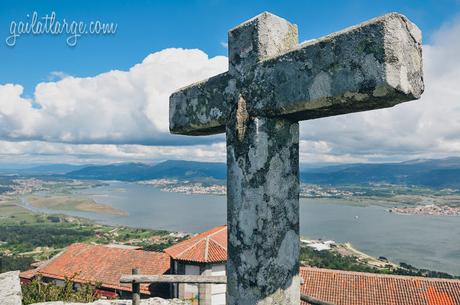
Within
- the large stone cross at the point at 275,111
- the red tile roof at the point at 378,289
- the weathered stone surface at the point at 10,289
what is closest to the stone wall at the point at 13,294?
the weathered stone surface at the point at 10,289

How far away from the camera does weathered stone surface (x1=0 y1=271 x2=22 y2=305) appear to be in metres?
4.96

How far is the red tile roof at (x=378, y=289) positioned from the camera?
67.6 ft

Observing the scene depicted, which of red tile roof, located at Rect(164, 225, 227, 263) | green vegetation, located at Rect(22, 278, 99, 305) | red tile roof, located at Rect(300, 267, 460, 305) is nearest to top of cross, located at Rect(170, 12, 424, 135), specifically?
green vegetation, located at Rect(22, 278, 99, 305)

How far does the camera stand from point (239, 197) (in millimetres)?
2250

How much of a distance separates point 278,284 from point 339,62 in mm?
1222

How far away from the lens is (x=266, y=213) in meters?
2.13

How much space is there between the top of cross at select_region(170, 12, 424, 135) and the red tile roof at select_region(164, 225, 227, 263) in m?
18.3

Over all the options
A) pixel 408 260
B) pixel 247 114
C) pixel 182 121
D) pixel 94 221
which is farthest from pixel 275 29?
pixel 94 221

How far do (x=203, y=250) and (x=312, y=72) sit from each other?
19.9 meters

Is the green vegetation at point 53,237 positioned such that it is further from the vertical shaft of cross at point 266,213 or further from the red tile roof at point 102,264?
the vertical shaft of cross at point 266,213

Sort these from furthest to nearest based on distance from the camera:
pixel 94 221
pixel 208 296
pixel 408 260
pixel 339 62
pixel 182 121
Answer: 1. pixel 94 221
2. pixel 408 260
3. pixel 208 296
4. pixel 182 121
5. pixel 339 62

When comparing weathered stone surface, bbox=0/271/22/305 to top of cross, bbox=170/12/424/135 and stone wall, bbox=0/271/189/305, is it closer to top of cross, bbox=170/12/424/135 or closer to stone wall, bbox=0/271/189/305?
stone wall, bbox=0/271/189/305

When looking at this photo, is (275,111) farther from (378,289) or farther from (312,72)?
(378,289)

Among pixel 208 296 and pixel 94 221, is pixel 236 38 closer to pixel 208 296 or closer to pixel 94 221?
pixel 208 296
